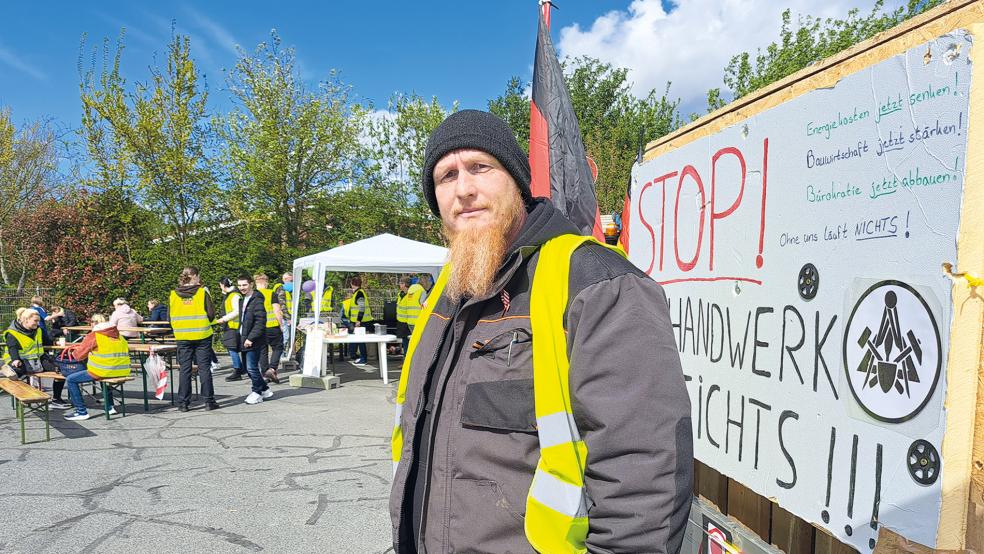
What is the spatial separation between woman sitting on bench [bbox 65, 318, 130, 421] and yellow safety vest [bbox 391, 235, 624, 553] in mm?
7793

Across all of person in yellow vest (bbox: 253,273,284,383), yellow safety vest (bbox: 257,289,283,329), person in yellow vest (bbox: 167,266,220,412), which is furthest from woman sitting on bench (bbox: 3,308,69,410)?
yellow safety vest (bbox: 257,289,283,329)

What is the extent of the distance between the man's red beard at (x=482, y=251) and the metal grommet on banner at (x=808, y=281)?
801mm

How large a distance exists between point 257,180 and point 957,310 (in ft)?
60.1

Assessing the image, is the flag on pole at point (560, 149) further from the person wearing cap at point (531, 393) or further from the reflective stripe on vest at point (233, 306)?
the reflective stripe on vest at point (233, 306)

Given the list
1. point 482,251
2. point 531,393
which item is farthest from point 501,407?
point 482,251

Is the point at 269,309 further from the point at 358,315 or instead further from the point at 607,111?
the point at 607,111

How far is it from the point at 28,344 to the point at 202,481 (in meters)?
5.21

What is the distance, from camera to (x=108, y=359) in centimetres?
749

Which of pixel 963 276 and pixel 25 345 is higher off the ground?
pixel 963 276

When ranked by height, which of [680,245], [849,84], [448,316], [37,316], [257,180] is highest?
[257,180]

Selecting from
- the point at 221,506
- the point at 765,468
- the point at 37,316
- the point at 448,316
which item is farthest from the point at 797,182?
the point at 37,316

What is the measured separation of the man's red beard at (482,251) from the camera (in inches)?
62.6

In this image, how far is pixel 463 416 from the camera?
1459 mm

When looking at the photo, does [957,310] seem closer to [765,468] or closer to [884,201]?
[884,201]
